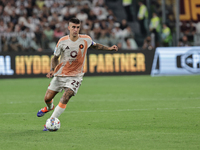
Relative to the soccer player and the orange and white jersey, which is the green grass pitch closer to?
the soccer player

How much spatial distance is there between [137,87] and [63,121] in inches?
315

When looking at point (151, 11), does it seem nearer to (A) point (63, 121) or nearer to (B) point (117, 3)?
(B) point (117, 3)

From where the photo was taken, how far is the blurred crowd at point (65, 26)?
22.1 m

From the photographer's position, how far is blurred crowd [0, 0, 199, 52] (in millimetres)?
A: 22125

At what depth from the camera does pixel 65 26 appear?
24516mm

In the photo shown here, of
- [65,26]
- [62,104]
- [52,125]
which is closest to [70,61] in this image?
[62,104]

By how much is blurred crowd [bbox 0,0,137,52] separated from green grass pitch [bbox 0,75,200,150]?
5.88 meters

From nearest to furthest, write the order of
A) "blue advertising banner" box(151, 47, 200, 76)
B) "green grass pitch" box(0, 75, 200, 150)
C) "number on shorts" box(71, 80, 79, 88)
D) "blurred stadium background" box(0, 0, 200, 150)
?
"green grass pitch" box(0, 75, 200, 150), "blurred stadium background" box(0, 0, 200, 150), "number on shorts" box(71, 80, 79, 88), "blue advertising banner" box(151, 47, 200, 76)

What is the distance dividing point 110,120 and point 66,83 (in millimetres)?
1538

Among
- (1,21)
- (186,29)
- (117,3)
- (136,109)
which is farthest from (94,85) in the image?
(117,3)

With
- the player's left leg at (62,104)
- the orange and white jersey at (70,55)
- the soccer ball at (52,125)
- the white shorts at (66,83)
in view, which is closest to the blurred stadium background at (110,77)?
the soccer ball at (52,125)

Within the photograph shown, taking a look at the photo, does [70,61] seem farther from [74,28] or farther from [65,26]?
[65,26]

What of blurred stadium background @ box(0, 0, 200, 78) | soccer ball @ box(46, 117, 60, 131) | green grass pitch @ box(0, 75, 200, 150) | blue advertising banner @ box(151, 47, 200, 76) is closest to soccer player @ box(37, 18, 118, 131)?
soccer ball @ box(46, 117, 60, 131)

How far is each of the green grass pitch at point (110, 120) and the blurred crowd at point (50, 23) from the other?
5880mm
